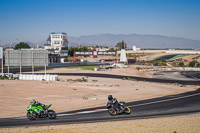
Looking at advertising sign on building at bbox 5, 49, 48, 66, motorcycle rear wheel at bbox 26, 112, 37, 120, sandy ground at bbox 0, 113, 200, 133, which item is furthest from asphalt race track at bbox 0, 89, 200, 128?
advertising sign on building at bbox 5, 49, 48, 66

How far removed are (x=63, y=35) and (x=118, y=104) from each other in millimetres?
153249

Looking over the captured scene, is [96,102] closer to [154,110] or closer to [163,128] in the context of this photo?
[154,110]

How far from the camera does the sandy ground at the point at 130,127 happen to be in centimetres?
1620

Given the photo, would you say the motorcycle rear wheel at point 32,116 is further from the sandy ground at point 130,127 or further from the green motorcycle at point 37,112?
the sandy ground at point 130,127

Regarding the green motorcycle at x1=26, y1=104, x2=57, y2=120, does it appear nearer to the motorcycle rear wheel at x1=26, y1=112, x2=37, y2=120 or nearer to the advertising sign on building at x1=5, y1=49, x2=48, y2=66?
the motorcycle rear wheel at x1=26, y1=112, x2=37, y2=120

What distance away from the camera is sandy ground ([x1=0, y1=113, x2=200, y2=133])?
16.2m

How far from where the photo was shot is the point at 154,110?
2430 cm

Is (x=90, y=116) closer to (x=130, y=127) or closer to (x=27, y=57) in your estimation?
(x=130, y=127)

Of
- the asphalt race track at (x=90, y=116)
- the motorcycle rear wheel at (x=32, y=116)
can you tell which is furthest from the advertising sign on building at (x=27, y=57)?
the motorcycle rear wheel at (x=32, y=116)

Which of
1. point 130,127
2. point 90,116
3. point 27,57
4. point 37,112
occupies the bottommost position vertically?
point 90,116

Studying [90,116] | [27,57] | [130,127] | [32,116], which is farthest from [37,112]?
[27,57]

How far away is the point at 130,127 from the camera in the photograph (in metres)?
17.2

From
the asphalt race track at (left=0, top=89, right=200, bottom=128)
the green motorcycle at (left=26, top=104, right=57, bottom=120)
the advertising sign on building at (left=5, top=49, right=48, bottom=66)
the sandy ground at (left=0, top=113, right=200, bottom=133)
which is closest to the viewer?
the sandy ground at (left=0, top=113, right=200, bottom=133)

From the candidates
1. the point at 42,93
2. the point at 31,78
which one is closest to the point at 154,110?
the point at 42,93
